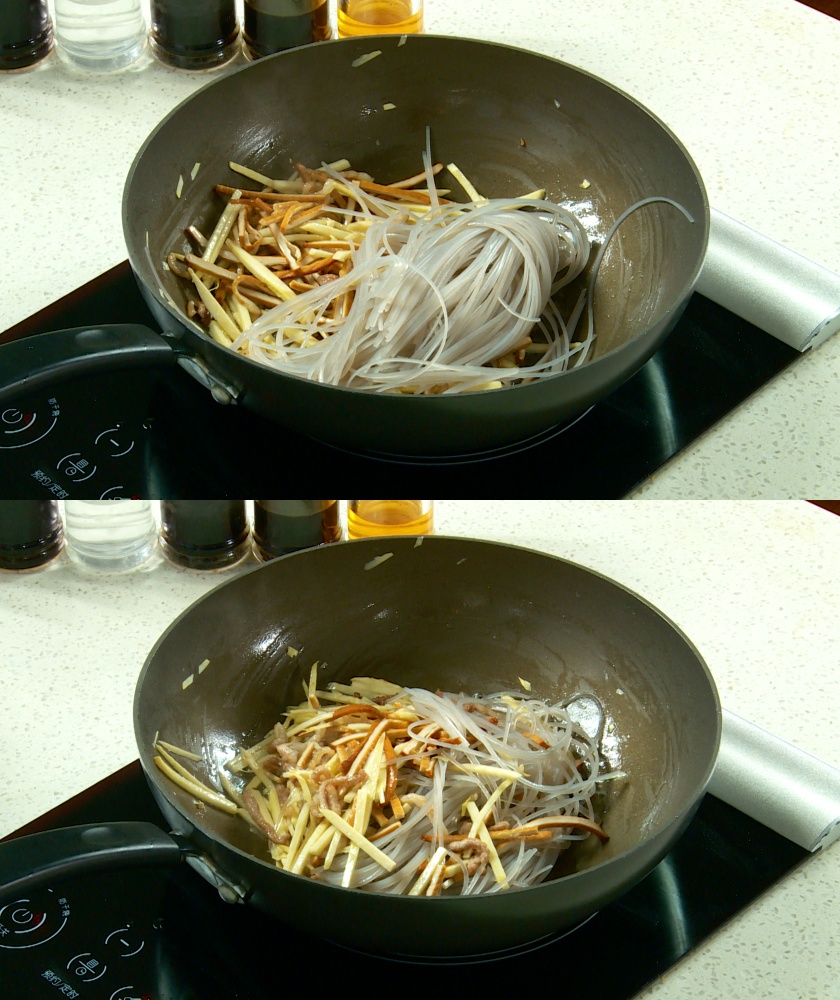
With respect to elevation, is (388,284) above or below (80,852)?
above

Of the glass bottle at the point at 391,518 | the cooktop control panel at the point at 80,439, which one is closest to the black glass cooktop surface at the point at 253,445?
the cooktop control panel at the point at 80,439

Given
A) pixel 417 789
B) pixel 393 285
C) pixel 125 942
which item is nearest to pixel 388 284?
pixel 393 285

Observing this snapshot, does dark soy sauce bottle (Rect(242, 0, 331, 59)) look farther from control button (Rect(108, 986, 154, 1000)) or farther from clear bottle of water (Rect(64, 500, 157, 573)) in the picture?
control button (Rect(108, 986, 154, 1000))

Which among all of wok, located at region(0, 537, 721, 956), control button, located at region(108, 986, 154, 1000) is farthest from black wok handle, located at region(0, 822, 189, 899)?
control button, located at region(108, 986, 154, 1000)

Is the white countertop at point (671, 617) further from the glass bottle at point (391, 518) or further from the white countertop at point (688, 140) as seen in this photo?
the white countertop at point (688, 140)

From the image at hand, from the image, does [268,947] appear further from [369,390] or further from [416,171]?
[416,171]
